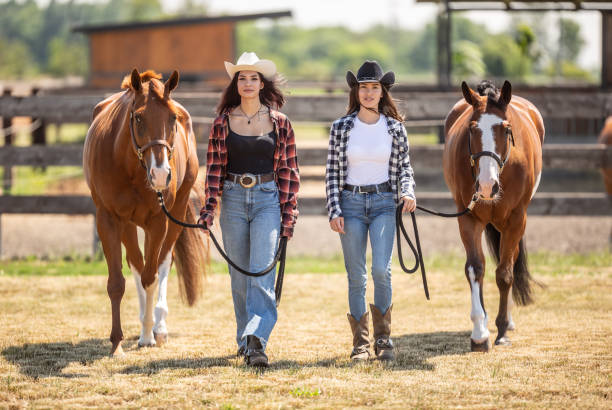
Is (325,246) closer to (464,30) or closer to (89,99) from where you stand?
(89,99)

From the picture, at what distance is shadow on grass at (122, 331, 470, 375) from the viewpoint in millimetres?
4969

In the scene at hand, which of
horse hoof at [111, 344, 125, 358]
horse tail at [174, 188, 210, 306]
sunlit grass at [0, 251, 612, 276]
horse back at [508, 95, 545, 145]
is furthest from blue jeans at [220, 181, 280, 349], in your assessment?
sunlit grass at [0, 251, 612, 276]

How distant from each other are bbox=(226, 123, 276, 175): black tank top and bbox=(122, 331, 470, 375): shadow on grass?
1.25 metres

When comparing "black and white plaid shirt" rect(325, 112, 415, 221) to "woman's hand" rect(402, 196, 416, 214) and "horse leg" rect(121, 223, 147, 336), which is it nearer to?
"woman's hand" rect(402, 196, 416, 214)

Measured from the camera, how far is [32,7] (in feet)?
540

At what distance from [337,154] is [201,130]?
7080 mm

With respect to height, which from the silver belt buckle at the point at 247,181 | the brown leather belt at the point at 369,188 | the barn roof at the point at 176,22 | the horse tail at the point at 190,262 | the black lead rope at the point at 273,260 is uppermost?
the barn roof at the point at 176,22

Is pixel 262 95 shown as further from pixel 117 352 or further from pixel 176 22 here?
pixel 176 22

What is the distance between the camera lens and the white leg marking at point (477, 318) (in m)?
5.47

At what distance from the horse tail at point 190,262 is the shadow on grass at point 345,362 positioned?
1.33m

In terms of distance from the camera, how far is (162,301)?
6.11 meters

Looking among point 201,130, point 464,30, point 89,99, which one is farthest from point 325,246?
point 464,30

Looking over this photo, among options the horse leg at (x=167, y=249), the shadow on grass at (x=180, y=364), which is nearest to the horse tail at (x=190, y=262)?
the horse leg at (x=167, y=249)

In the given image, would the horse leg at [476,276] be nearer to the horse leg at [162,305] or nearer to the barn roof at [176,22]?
the horse leg at [162,305]
